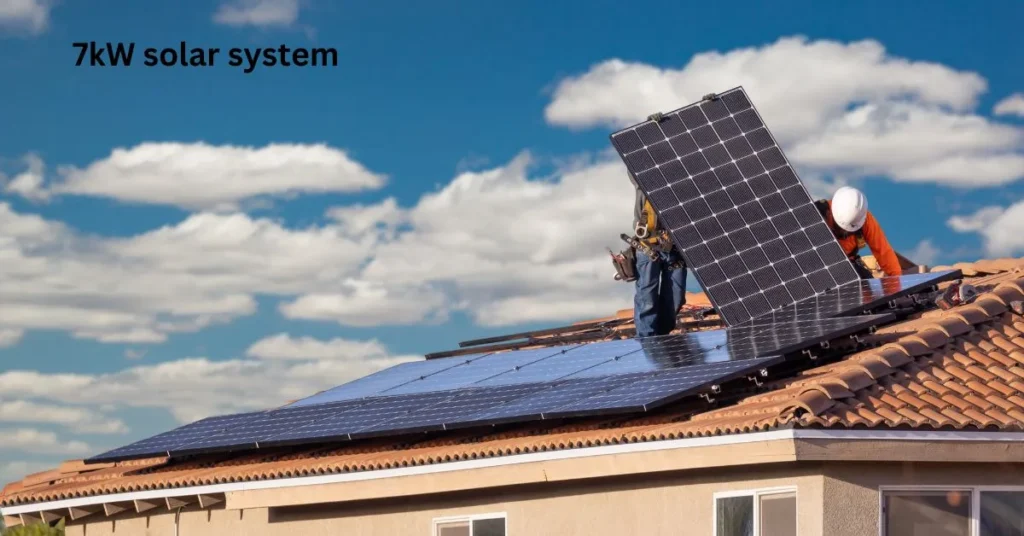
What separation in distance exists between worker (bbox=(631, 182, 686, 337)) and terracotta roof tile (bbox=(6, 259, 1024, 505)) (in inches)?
158

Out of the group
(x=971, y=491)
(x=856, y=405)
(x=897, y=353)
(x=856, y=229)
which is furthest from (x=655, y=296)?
(x=971, y=491)

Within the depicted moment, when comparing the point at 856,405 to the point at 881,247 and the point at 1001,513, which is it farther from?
the point at 881,247

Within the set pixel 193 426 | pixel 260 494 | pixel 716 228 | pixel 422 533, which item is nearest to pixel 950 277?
pixel 716 228

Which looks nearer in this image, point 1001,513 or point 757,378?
point 1001,513

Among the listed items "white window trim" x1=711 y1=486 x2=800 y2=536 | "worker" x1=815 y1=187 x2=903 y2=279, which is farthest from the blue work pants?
"white window trim" x1=711 y1=486 x2=800 y2=536

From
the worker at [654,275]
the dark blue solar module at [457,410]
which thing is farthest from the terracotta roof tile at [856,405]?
the worker at [654,275]

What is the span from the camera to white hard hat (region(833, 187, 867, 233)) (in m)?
19.4

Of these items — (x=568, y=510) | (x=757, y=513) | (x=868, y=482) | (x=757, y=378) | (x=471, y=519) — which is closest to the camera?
(x=868, y=482)

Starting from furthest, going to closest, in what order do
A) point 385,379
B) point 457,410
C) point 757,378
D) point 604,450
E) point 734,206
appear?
point 385,379
point 734,206
point 457,410
point 757,378
point 604,450

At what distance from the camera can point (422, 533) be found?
16516 mm

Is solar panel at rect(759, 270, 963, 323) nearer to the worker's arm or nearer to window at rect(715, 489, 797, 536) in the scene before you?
the worker's arm

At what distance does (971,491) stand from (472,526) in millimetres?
5035

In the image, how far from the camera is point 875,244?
65.0 ft

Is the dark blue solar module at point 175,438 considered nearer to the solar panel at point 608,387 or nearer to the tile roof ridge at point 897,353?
the solar panel at point 608,387
